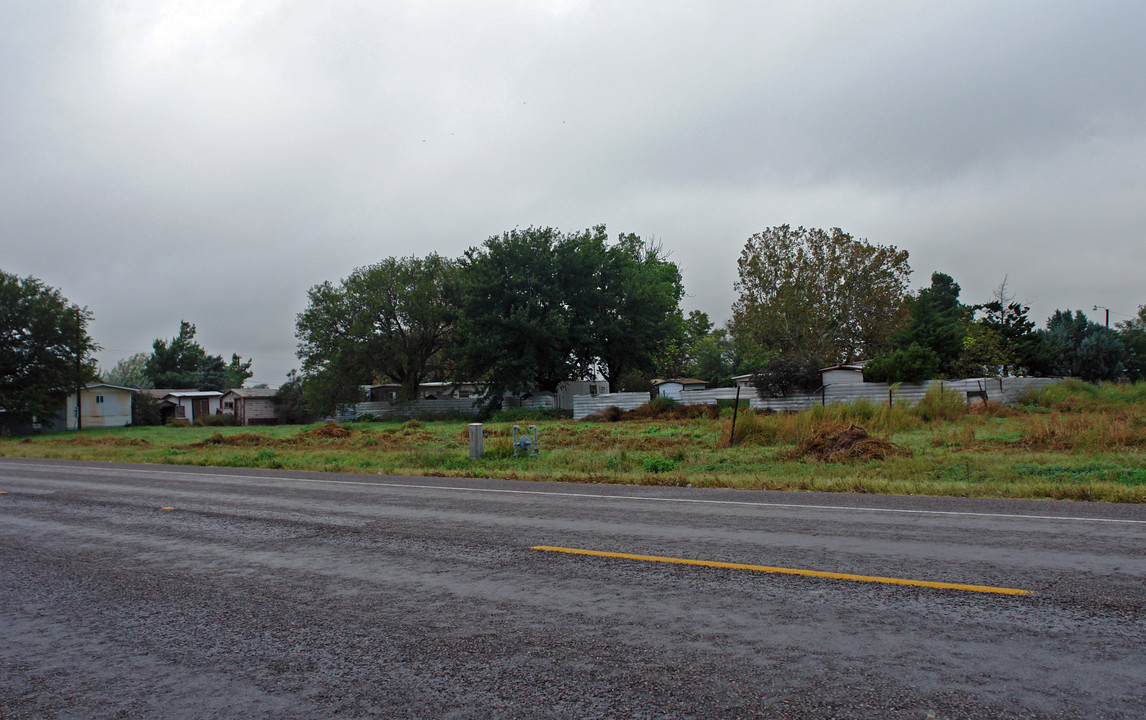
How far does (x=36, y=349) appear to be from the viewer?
54562mm

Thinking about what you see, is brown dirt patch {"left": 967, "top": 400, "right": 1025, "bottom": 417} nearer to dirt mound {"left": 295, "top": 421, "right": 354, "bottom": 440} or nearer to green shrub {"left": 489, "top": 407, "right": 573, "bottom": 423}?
green shrub {"left": 489, "top": 407, "right": 573, "bottom": 423}

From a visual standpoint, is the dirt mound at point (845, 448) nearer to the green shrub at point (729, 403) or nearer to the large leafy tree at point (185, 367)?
the green shrub at point (729, 403)

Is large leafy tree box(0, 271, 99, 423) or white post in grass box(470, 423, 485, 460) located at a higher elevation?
large leafy tree box(0, 271, 99, 423)

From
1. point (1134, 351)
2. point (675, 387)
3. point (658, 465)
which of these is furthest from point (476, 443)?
point (1134, 351)

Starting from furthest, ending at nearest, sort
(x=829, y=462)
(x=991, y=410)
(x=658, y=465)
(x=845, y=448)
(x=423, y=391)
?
(x=423, y=391)
(x=991, y=410)
(x=845, y=448)
(x=658, y=465)
(x=829, y=462)

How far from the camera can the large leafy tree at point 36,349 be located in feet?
173

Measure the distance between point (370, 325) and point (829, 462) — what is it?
44189mm

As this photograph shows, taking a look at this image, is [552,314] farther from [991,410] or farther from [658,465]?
[658,465]

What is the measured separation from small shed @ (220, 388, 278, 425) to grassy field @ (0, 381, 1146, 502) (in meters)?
37.5

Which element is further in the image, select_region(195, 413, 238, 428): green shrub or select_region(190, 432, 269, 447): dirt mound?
select_region(195, 413, 238, 428): green shrub

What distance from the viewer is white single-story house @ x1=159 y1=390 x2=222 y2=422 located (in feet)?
233

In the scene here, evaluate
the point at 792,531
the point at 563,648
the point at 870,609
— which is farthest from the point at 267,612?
the point at 792,531

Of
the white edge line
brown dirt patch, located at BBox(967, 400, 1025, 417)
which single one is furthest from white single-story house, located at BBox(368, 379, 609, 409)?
the white edge line

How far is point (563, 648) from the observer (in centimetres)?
475
